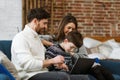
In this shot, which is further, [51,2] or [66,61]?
[51,2]

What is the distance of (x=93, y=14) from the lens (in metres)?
6.27

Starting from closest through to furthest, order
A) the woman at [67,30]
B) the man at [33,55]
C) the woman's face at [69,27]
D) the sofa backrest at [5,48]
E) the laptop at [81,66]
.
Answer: the man at [33,55] < the laptop at [81,66] < the sofa backrest at [5,48] < the woman at [67,30] < the woman's face at [69,27]

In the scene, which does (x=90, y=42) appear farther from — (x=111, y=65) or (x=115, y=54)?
(x=111, y=65)

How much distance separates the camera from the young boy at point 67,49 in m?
3.56

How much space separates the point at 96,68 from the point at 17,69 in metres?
0.93

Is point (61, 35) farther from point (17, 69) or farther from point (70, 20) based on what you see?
Result: point (17, 69)

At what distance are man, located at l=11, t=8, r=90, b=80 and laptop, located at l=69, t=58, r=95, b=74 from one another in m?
0.16

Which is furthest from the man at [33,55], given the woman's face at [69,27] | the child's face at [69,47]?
the woman's face at [69,27]

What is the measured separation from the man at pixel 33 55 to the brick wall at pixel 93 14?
2.80m

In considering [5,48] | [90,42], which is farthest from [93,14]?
[5,48]

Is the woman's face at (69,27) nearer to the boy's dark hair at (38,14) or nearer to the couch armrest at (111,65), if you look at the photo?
the couch armrest at (111,65)

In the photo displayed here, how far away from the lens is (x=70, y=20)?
14.2 feet

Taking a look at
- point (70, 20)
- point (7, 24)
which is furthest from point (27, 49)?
point (7, 24)

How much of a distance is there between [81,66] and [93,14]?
289cm
